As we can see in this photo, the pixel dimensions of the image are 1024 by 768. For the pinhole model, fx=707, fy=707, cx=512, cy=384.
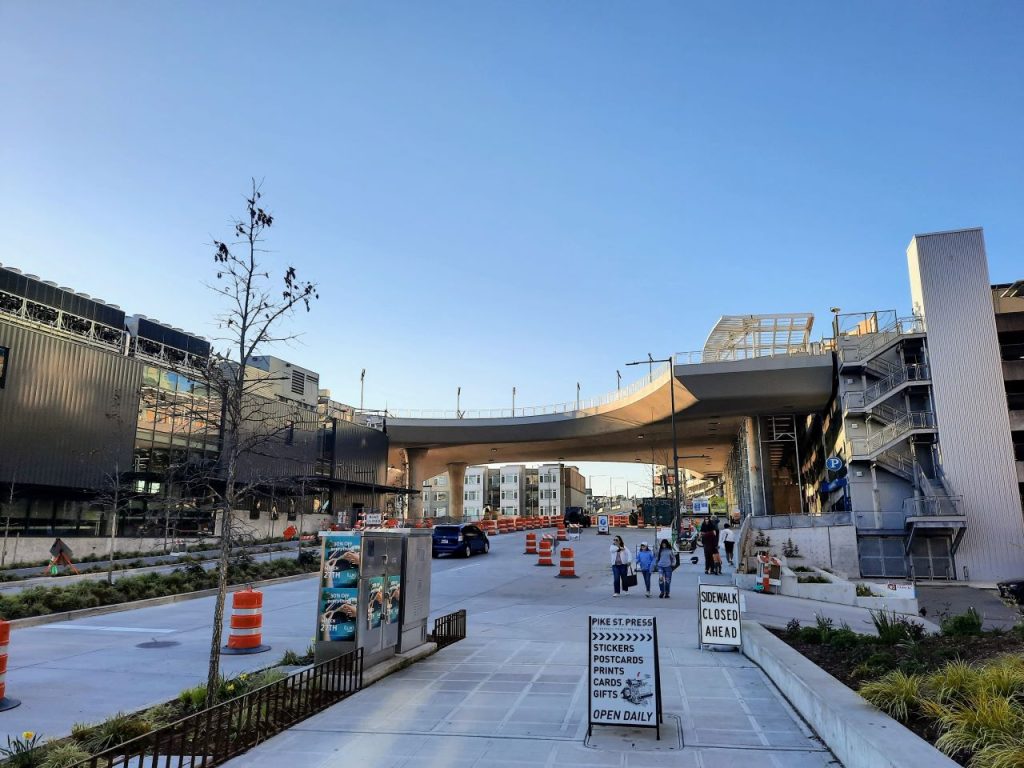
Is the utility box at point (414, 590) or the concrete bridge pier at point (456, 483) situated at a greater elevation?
the concrete bridge pier at point (456, 483)

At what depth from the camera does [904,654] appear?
28.6 ft

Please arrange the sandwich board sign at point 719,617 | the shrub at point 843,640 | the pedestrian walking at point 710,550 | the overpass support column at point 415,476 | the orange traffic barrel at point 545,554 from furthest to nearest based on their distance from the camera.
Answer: the overpass support column at point 415,476
the orange traffic barrel at point 545,554
the pedestrian walking at point 710,550
the sandwich board sign at point 719,617
the shrub at point 843,640

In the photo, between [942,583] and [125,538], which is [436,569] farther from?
[942,583]

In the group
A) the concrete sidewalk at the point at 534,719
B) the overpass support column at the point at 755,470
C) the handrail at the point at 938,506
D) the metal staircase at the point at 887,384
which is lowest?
the concrete sidewalk at the point at 534,719

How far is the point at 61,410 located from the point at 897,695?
115 feet

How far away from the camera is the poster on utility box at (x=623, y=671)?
682cm

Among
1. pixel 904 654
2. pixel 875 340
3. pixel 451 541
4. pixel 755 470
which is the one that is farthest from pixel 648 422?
pixel 904 654

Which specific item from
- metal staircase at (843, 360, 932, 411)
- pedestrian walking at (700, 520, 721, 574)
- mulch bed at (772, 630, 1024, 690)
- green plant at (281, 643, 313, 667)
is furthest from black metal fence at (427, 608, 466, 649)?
metal staircase at (843, 360, 932, 411)

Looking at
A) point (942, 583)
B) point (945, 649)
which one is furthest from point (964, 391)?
point (945, 649)

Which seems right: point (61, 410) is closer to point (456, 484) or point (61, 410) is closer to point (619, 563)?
point (619, 563)

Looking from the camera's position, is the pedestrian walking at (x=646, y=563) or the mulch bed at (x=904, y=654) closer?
the mulch bed at (x=904, y=654)

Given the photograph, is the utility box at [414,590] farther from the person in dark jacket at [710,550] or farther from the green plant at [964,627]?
the person in dark jacket at [710,550]

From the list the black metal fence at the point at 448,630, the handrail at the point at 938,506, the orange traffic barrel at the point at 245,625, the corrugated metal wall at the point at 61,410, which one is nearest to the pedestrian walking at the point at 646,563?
the black metal fence at the point at 448,630

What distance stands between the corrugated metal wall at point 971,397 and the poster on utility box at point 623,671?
3837 cm
